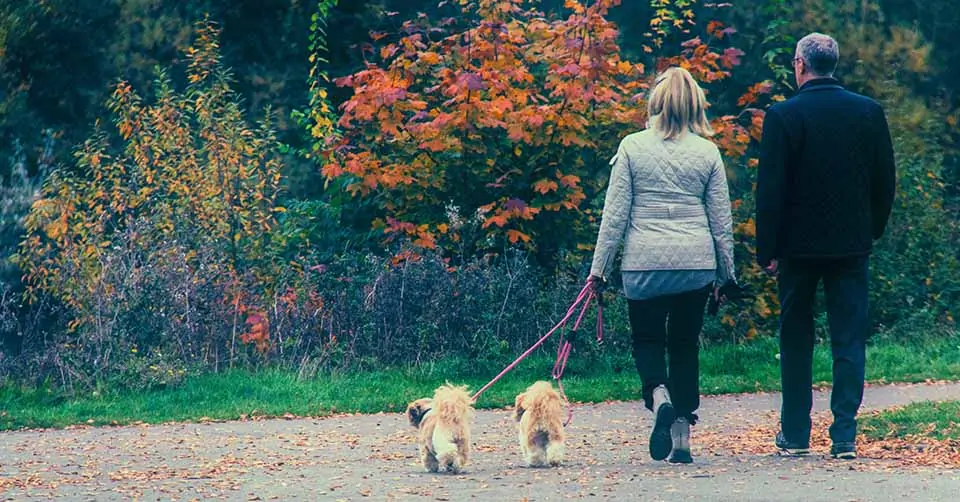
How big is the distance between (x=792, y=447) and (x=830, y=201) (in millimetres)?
1244

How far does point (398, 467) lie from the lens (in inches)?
285

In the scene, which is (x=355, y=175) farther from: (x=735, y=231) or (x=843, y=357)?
(x=843, y=357)

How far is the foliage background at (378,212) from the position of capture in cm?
1133

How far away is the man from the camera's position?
682 centimetres

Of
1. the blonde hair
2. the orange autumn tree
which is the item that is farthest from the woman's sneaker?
the orange autumn tree

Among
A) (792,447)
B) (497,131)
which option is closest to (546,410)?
(792,447)

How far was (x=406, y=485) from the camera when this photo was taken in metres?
A: 6.55

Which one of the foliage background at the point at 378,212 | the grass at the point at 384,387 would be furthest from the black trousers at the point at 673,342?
the foliage background at the point at 378,212

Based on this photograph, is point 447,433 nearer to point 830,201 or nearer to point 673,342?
point 673,342

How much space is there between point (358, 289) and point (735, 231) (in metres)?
3.72

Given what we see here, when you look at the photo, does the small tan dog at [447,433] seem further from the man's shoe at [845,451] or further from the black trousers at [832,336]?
the man's shoe at [845,451]

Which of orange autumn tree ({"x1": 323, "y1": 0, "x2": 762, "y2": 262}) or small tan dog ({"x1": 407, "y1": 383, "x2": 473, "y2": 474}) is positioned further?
orange autumn tree ({"x1": 323, "y1": 0, "x2": 762, "y2": 262})

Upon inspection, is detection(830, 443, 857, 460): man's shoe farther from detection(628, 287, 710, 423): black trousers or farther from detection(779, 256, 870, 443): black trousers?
detection(628, 287, 710, 423): black trousers

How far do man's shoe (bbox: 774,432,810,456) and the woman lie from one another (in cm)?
47
